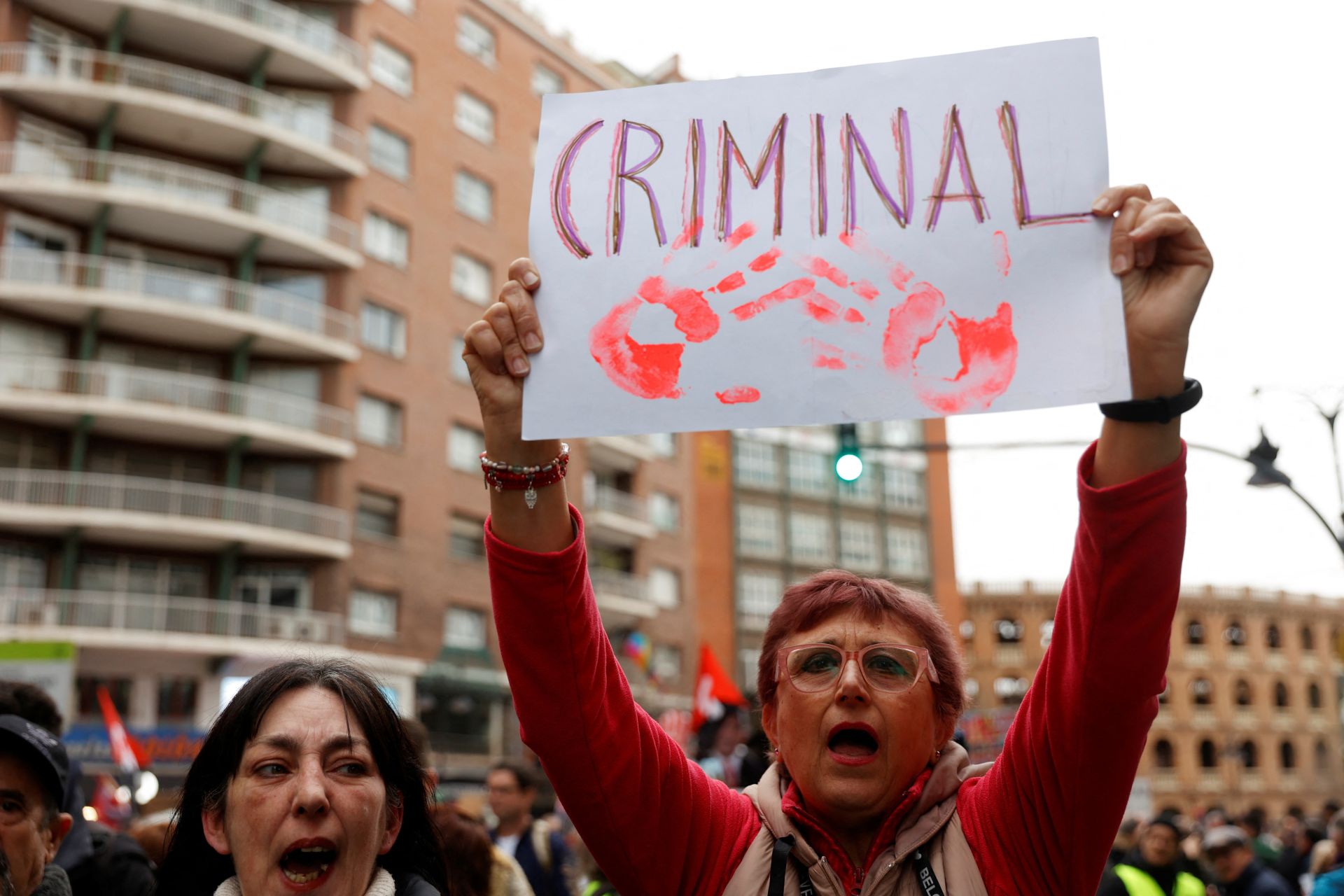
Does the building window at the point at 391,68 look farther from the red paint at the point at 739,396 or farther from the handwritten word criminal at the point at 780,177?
the red paint at the point at 739,396

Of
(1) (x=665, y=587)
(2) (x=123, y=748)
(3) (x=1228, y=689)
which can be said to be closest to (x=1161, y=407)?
(2) (x=123, y=748)

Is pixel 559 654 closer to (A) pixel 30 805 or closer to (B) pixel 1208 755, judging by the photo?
(A) pixel 30 805

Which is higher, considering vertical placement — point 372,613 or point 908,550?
point 908,550

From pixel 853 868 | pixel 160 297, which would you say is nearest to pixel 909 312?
pixel 853 868

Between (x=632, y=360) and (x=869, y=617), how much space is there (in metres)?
0.70

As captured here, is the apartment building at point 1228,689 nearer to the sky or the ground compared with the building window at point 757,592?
nearer to the ground

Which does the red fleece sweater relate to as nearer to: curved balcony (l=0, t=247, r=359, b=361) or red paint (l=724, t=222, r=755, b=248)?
red paint (l=724, t=222, r=755, b=248)

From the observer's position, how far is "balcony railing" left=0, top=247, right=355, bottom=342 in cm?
2569

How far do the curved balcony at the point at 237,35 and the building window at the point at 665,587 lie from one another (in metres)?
16.9

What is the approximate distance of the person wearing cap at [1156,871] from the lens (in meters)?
6.73

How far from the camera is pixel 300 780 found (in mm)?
2340

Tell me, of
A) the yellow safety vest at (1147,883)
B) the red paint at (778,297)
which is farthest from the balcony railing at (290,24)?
the red paint at (778,297)

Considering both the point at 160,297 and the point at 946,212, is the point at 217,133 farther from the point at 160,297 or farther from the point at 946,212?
the point at 946,212

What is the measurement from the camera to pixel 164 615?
2581 centimetres
